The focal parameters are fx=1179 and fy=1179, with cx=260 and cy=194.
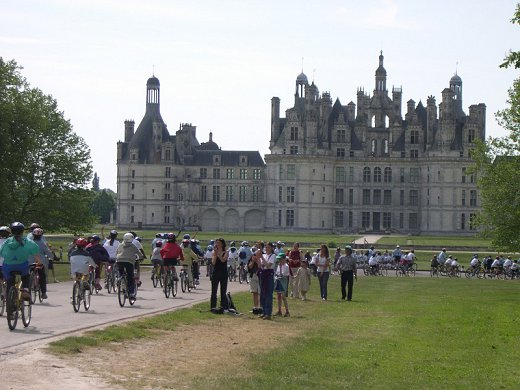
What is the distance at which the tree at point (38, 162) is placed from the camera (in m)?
56.0

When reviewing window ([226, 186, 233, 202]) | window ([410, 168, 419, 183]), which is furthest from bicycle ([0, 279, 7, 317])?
window ([226, 186, 233, 202])

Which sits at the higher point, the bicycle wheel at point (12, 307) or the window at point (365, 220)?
the window at point (365, 220)

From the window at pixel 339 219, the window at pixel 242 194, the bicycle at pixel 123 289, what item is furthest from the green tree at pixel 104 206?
the bicycle at pixel 123 289

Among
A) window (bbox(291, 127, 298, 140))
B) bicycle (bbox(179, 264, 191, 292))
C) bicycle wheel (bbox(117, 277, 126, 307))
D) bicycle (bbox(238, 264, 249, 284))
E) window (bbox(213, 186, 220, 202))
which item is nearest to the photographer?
bicycle wheel (bbox(117, 277, 126, 307))

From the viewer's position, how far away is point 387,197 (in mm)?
141125

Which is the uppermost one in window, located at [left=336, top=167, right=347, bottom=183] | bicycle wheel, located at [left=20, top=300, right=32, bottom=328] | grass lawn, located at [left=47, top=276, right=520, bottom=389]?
window, located at [left=336, top=167, right=347, bottom=183]

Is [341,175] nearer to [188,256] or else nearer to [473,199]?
[473,199]

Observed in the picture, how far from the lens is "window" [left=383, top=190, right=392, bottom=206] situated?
141 m

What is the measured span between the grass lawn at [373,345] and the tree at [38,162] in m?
24.2

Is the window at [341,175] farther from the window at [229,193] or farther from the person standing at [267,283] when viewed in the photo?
the person standing at [267,283]

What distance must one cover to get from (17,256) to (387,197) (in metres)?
121

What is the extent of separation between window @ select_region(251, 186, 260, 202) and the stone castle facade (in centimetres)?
31

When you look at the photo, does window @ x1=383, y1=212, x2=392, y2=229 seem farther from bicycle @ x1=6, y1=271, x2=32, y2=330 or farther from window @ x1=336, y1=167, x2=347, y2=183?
bicycle @ x1=6, y1=271, x2=32, y2=330

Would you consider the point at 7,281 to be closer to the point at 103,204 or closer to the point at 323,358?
the point at 323,358
